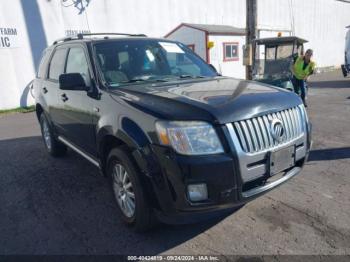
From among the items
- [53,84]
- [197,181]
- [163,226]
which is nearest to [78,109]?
[53,84]

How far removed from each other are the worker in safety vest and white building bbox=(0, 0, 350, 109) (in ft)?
26.3

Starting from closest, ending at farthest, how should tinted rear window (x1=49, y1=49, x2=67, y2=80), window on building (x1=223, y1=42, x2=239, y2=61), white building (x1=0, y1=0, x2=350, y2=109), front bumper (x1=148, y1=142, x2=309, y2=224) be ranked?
front bumper (x1=148, y1=142, x2=309, y2=224), tinted rear window (x1=49, y1=49, x2=67, y2=80), white building (x1=0, y1=0, x2=350, y2=109), window on building (x1=223, y1=42, x2=239, y2=61)

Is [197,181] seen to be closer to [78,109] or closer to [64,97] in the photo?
[78,109]

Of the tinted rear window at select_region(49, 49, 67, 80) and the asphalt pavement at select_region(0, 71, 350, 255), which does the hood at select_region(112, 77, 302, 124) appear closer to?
the asphalt pavement at select_region(0, 71, 350, 255)

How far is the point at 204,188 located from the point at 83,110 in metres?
2.01

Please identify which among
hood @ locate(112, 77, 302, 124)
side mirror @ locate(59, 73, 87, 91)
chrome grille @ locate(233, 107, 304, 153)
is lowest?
chrome grille @ locate(233, 107, 304, 153)

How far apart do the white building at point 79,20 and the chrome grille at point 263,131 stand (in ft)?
37.2

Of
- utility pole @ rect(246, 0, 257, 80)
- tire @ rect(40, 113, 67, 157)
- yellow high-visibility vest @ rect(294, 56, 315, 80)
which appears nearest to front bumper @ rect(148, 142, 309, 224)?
tire @ rect(40, 113, 67, 157)

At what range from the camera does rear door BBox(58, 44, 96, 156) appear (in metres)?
3.70

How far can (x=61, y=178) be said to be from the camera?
15.4 ft

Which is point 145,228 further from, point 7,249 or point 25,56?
point 25,56

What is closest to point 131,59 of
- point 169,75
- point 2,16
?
point 169,75

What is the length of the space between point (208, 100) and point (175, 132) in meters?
0.49

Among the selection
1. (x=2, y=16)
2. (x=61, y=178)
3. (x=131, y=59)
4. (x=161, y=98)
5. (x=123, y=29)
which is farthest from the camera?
(x=123, y=29)
